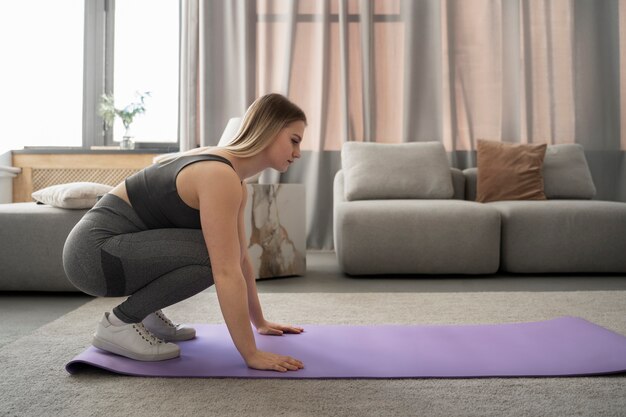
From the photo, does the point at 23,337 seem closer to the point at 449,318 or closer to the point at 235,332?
the point at 235,332

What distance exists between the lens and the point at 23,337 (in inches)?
75.4

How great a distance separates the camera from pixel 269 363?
150cm

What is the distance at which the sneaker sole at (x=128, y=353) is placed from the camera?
160cm

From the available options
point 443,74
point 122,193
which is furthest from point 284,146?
point 443,74

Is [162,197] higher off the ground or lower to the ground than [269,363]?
higher

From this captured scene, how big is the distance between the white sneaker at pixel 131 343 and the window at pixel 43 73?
3588 millimetres

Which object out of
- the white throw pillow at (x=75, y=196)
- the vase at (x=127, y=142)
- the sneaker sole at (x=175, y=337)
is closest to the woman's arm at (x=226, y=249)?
the sneaker sole at (x=175, y=337)

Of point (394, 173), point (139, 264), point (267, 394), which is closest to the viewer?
point (267, 394)

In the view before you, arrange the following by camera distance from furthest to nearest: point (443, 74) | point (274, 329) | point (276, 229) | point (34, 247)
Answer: point (443, 74) < point (276, 229) < point (34, 247) < point (274, 329)

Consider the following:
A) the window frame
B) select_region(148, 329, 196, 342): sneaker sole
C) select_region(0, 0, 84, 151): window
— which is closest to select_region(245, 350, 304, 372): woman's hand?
select_region(148, 329, 196, 342): sneaker sole

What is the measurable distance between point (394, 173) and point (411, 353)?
227 cm

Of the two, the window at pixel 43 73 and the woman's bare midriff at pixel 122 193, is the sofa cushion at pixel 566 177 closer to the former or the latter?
the woman's bare midriff at pixel 122 193

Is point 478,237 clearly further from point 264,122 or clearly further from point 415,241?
point 264,122

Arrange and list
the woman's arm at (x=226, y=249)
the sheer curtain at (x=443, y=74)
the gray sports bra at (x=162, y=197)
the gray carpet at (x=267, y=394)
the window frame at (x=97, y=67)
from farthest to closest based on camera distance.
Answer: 1. the window frame at (x=97, y=67)
2. the sheer curtain at (x=443, y=74)
3. the gray sports bra at (x=162, y=197)
4. the woman's arm at (x=226, y=249)
5. the gray carpet at (x=267, y=394)
